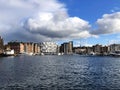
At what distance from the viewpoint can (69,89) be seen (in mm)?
44844

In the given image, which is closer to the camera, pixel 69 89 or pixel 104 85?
pixel 69 89

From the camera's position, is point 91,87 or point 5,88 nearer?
point 5,88

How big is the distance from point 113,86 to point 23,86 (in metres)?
15.2

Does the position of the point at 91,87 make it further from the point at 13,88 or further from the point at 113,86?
the point at 13,88

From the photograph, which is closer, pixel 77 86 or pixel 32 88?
pixel 32 88

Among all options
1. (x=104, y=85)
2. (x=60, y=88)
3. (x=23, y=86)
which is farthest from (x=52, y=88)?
(x=104, y=85)

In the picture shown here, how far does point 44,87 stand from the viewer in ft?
151

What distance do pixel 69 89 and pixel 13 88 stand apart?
28.6ft

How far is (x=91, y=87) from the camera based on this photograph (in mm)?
47250

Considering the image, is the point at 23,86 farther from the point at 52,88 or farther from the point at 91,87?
the point at 91,87

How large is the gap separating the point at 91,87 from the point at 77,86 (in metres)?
2.45

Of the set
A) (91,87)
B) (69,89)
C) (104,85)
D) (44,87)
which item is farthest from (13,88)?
(104,85)

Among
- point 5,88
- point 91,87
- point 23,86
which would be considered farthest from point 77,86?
point 5,88

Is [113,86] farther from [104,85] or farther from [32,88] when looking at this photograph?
[32,88]
